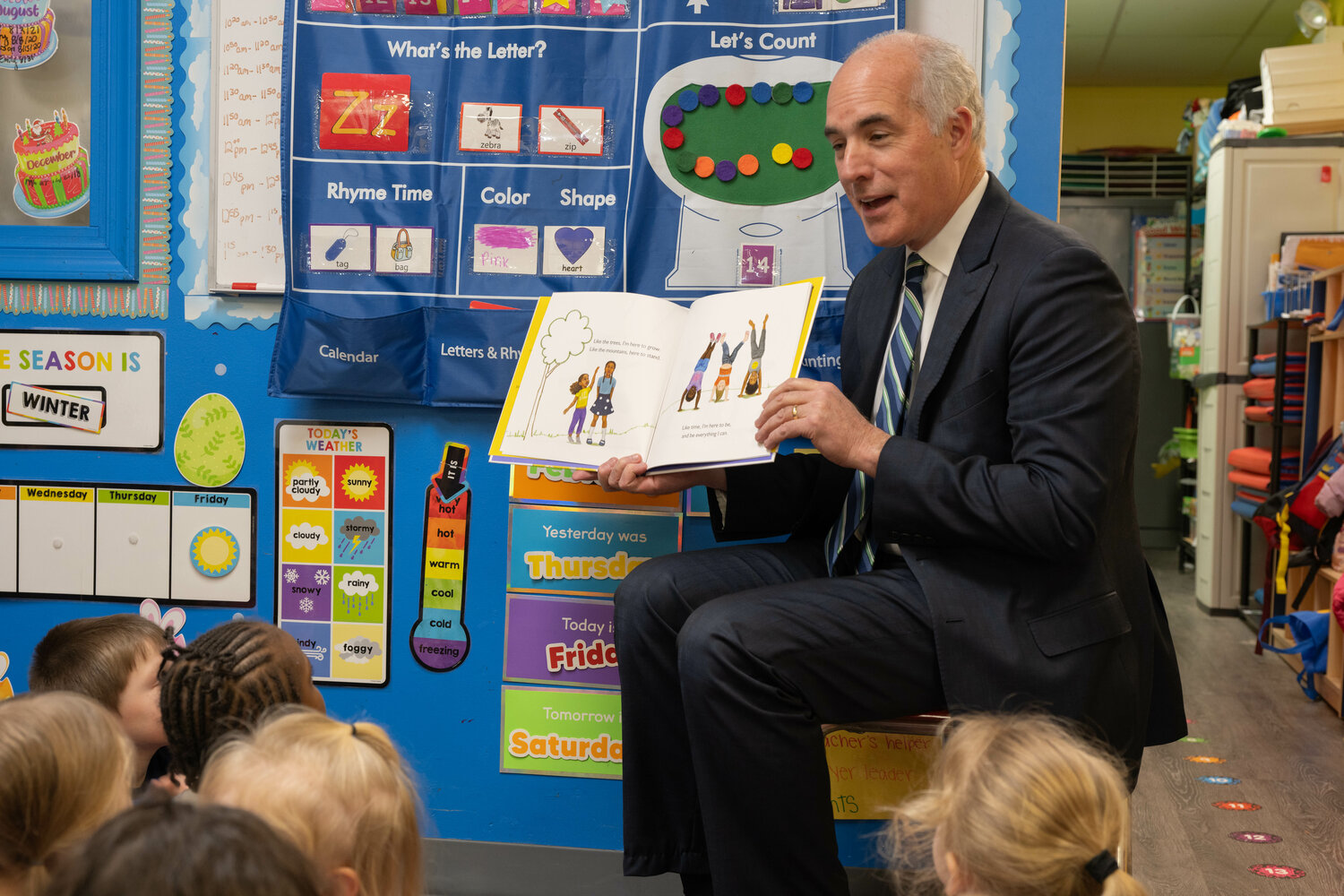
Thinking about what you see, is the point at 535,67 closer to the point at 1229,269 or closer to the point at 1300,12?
the point at 1229,269

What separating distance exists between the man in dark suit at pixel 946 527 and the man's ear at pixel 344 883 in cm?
58

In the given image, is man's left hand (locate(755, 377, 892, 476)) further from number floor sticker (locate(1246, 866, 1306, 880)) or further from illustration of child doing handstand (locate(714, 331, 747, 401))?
number floor sticker (locate(1246, 866, 1306, 880))

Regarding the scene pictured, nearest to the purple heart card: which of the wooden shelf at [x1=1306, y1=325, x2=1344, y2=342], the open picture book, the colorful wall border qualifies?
the open picture book

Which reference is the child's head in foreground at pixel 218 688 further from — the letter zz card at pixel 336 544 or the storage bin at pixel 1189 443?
the storage bin at pixel 1189 443

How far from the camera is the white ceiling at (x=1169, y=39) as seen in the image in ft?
20.8

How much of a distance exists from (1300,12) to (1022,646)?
539 centimetres

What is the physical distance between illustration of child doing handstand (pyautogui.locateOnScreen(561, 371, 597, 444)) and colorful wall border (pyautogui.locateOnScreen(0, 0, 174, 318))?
1038mm

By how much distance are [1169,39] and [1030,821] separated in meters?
7.17

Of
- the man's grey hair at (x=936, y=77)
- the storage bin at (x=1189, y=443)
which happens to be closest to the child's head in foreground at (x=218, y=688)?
the man's grey hair at (x=936, y=77)

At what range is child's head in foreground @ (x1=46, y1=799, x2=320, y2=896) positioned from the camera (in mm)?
707

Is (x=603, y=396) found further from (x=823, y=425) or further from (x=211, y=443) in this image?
(x=211, y=443)

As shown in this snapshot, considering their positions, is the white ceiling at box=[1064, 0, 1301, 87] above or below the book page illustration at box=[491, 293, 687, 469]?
above

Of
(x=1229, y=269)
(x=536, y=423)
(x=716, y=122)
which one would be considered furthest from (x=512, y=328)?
(x=1229, y=269)

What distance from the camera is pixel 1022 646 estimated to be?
145 centimetres
